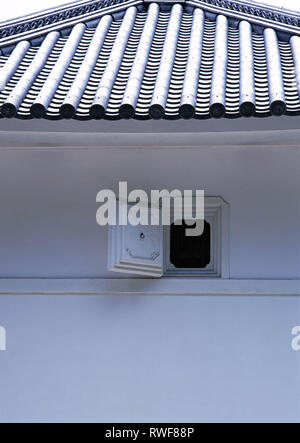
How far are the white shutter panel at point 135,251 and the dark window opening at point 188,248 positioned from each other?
0.18m

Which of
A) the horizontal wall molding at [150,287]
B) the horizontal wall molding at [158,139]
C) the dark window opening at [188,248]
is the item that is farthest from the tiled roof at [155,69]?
the horizontal wall molding at [150,287]

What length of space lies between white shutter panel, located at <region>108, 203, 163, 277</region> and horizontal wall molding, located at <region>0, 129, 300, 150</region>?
0.48 metres

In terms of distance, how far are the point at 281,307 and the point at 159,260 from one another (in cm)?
71

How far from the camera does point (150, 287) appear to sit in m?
4.27

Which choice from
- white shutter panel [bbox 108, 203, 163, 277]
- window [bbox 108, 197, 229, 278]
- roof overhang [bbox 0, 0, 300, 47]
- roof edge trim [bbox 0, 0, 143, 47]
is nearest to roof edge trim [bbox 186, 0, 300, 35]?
roof overhang [bbox 0, 0, 300, 47]

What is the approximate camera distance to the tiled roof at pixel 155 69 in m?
3.68

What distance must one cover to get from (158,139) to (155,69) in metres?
0.43

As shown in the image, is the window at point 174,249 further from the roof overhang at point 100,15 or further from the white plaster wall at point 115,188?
the roof overhang at point 100,15

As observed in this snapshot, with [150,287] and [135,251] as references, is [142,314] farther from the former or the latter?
[135,251]

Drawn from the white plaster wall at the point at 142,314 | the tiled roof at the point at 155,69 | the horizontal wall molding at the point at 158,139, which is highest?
the tiled roof at the point at 155,69

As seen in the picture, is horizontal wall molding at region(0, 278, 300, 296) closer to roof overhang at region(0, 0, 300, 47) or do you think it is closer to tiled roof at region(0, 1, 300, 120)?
tiled roof at region(0, 1, 300, 120)

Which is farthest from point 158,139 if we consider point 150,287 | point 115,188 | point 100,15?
point 100,15
